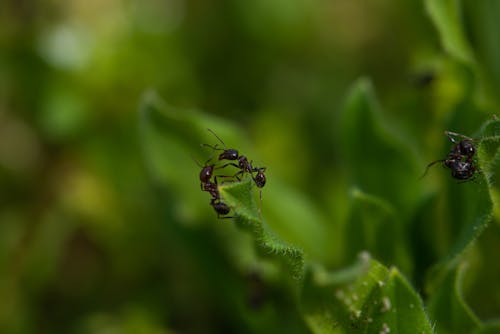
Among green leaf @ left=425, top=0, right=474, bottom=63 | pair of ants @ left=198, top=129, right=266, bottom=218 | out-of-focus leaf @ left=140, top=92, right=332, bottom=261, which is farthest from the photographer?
out-of-focus leaf @ left=140, top=92, right=332, bottom=261

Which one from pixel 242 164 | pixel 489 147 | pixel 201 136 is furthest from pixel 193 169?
pixel 489 147

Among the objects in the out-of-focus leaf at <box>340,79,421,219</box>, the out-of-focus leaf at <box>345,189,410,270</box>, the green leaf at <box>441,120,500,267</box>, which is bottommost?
the green leaf at <box>441,120,500,267</box>

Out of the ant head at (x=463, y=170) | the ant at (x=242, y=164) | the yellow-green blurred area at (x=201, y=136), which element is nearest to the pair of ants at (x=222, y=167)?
the ant at (x=242, y=164)

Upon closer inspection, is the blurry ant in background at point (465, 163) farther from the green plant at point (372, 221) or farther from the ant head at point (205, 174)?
the ant head at point (205, 174)

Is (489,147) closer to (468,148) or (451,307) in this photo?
(468,148)

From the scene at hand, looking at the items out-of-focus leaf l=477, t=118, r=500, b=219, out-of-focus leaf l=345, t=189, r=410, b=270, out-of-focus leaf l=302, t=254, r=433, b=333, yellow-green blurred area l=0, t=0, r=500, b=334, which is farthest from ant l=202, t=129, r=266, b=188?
out-of-focus leaf l=477, t=118, r=500, b=219

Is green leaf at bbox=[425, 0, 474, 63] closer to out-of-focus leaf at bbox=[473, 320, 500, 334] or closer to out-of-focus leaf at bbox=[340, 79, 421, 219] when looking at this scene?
out-of-focus leaf at bbox=[340, 79, 421, 219]
